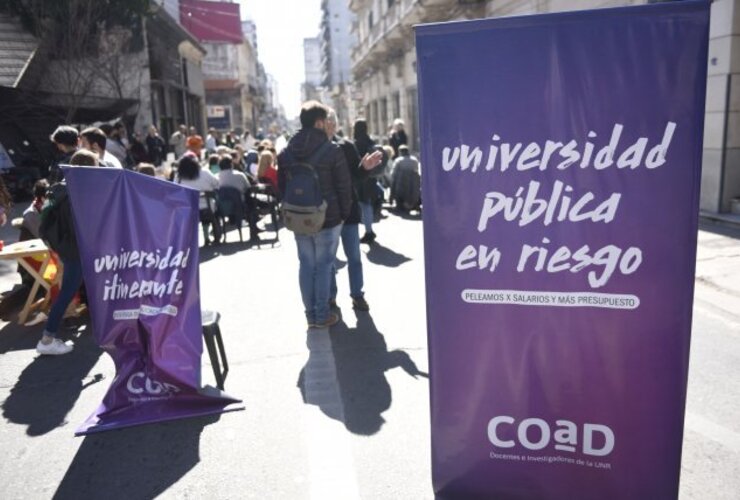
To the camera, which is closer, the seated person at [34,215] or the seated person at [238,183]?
the seated person at [34,215]

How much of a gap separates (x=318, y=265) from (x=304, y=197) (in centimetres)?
63

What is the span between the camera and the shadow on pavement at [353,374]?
12.0 ft

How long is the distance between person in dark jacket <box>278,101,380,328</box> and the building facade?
3.45 ft

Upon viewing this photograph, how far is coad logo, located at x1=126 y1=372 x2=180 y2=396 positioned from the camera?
3719 millimetres

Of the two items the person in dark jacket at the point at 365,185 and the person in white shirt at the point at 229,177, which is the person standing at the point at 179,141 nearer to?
the person in white shirt at the point at 229,177

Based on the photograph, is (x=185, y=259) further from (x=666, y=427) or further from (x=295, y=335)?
(x=666, y=427)

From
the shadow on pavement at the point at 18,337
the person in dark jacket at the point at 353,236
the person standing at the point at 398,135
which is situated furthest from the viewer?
the person standing at the point at 398,135

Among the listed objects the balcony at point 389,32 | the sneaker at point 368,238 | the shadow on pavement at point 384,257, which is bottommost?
the shadow on pavement at point 384,257

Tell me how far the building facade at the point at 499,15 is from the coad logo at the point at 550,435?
9.91 feet

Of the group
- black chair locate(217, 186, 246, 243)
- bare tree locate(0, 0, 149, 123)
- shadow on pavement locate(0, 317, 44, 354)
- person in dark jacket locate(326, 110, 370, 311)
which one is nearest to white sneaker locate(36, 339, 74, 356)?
shadow on pavement locate(0, 317, 44, 354)

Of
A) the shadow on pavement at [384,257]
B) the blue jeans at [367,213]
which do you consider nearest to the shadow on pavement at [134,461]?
the shadow on pavement at [384,257]

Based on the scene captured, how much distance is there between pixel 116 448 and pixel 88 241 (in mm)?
1185

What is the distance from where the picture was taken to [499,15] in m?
18.3

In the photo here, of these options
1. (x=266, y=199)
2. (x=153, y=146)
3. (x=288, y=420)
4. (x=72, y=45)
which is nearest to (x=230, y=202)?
(x=266, y=199)
